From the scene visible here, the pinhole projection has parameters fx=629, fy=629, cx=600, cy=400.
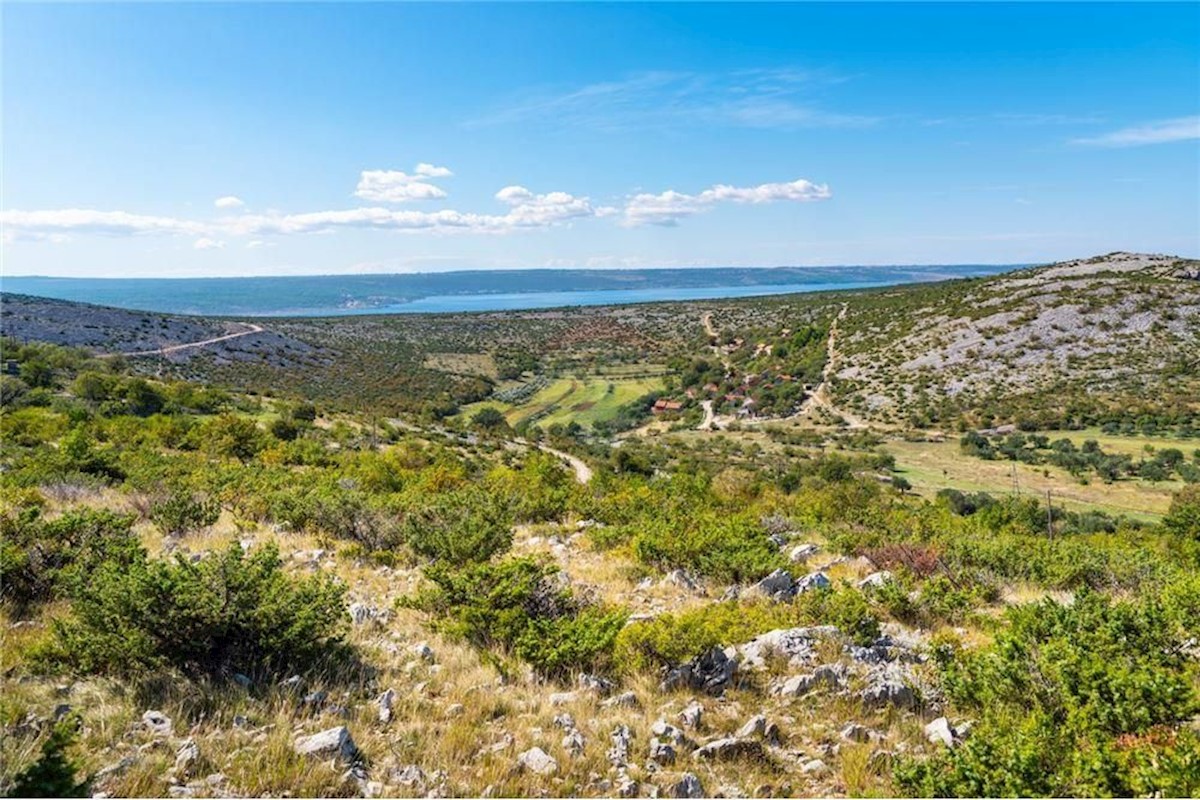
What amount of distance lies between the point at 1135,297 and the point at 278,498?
306ft

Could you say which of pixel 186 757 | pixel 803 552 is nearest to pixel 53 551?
pixel 186 757

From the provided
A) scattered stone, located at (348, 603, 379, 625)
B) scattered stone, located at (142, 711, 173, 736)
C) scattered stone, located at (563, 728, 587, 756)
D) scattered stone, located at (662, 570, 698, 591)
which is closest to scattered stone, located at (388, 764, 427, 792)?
scattered stone, located at (563, 728, 587, 756)

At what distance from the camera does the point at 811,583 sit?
848cm

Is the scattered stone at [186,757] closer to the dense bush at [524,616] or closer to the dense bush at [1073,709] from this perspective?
the dense bush at [524,616]

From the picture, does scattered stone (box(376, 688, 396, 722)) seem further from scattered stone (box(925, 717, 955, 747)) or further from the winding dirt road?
the winding dirt road

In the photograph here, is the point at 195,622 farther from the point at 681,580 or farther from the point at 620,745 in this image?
the point at 681,580

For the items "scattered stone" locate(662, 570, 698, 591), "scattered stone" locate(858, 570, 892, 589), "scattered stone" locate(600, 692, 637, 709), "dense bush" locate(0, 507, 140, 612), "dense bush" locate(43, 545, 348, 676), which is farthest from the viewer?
"scattered stone" locate(662, 570, 698, 591)

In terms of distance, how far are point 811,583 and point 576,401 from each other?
73.0 meters

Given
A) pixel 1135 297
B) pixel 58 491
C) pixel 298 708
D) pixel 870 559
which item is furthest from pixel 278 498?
pixel 1135 297

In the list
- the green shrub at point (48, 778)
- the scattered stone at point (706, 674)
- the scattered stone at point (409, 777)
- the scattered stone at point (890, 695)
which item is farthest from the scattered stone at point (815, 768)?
the green shrub at point (48, 778)

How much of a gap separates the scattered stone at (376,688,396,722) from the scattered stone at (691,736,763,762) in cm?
226

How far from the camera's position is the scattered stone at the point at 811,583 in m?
8.30

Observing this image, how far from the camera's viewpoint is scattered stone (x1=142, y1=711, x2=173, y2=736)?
13.6ft

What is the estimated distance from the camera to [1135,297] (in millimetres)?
73562
